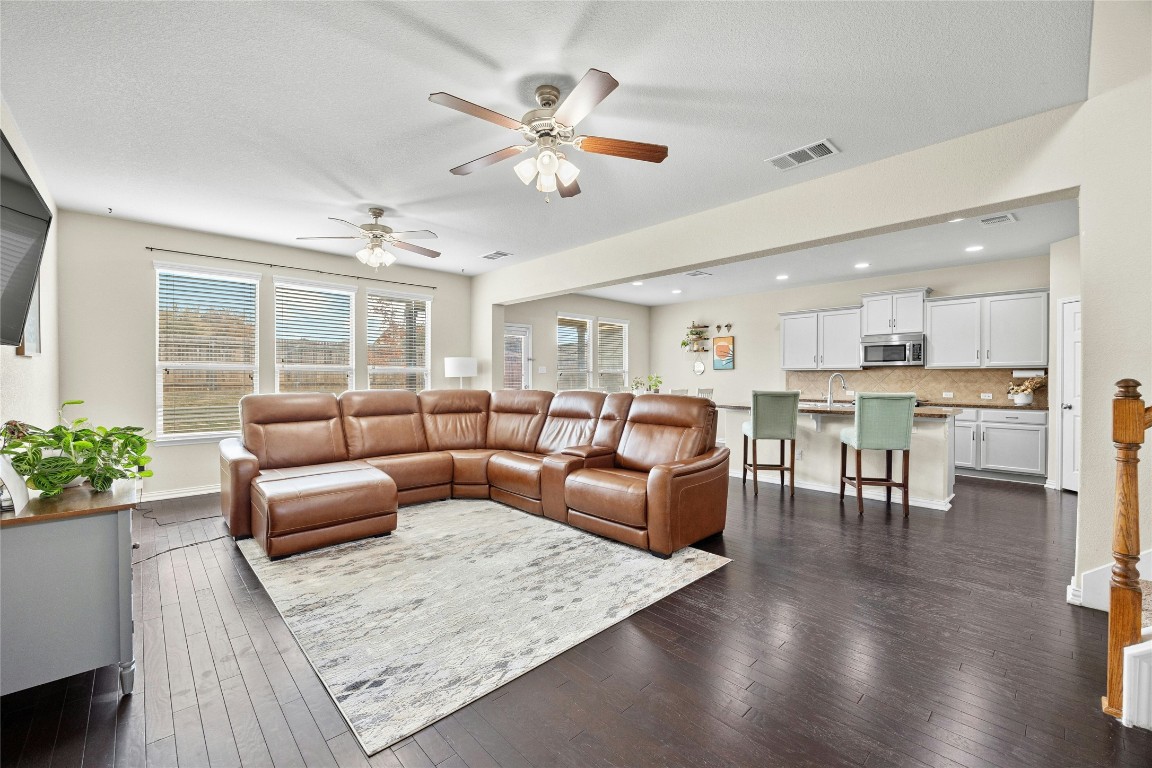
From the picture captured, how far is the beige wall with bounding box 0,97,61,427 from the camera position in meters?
2.75

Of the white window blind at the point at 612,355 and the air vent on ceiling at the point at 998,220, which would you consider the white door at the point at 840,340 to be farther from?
the white window blind at the point at 612,355

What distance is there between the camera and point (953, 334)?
244 inches

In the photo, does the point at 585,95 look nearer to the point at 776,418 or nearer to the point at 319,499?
the point at 319,499

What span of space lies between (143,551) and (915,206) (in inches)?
222

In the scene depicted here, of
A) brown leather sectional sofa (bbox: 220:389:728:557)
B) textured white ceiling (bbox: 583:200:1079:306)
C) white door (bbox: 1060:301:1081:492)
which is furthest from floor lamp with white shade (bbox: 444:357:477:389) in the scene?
white door (bbox: 1060:301:1081:492)

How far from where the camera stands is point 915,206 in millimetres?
3182

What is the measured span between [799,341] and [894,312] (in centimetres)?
130

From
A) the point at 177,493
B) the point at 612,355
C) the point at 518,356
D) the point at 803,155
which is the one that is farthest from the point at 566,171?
the point at 612,355

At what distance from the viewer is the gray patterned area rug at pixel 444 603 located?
6.20ft

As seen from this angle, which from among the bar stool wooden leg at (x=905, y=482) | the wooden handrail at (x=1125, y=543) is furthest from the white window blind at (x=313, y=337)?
the wooden handrail at (x=1125, y=543)

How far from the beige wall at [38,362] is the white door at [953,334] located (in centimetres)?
852

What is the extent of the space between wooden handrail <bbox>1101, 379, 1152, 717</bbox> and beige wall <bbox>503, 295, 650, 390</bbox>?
653 cm

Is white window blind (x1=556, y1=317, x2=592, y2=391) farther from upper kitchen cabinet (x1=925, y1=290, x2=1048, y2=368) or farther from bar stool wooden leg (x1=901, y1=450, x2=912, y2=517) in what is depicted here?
bar stool wooden leg (x1=901, y1=450, x2=912, y2=517)

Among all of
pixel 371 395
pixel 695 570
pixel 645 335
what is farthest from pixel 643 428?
pixel 645 335
